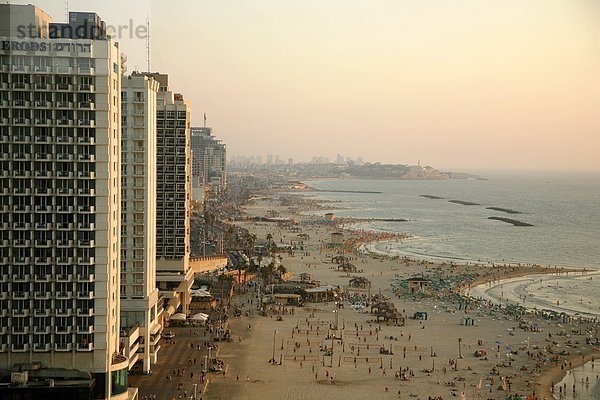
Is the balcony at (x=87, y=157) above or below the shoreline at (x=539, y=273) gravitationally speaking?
above

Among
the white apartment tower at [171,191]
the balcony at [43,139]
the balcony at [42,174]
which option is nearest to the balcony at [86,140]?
the balcony at [43,139]

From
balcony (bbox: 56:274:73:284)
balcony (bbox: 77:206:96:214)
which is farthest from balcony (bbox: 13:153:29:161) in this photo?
balcony (bbox: 56:274:73:284)

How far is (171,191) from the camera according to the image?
4759 cm

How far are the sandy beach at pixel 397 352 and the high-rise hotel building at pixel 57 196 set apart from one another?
10.0 m

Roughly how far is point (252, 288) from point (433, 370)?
86.0ft

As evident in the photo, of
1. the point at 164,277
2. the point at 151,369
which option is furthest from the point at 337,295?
the point at 151,369

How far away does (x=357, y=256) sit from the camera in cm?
8725

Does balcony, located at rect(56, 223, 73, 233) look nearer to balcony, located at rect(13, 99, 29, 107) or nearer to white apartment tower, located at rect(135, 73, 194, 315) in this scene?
balcony, located at rect(13, 99, 29, 107)

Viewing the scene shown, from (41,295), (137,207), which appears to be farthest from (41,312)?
(137,207)

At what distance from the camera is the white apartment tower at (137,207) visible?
3700 cm

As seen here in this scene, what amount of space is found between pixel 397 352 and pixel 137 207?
16.8 metres

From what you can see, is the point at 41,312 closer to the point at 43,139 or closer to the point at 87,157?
the point at 87,157

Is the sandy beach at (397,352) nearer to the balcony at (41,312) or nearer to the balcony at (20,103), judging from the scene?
the balcony at (41,312)

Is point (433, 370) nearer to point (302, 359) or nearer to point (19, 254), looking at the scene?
point (302, 359)
